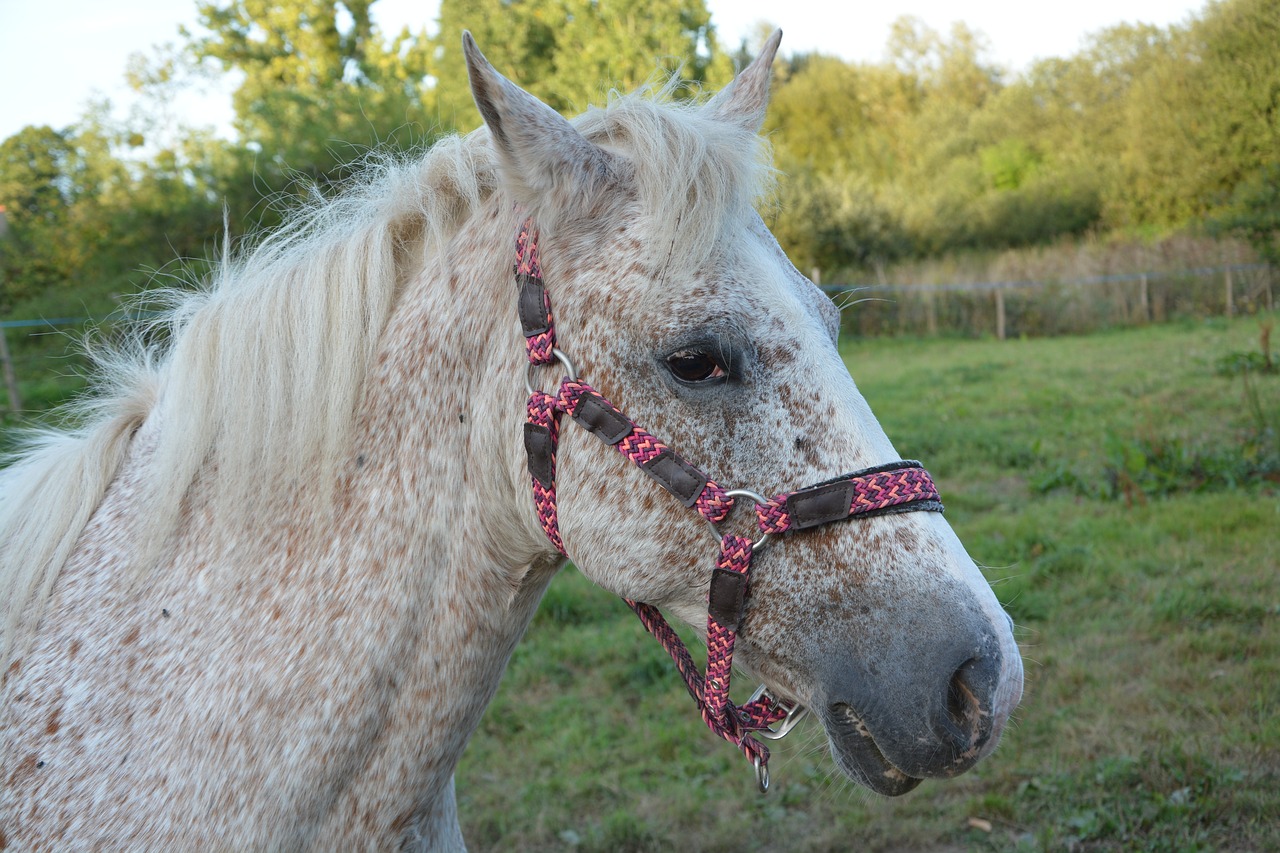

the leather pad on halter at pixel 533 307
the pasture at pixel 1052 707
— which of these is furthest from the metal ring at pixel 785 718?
the leather pad on halter at pixel 533 307

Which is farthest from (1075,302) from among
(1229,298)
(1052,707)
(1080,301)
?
(1052,707)

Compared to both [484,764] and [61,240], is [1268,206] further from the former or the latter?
[61,240]

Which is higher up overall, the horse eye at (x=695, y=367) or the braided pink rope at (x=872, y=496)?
the horse eye at (x=695, y=367)

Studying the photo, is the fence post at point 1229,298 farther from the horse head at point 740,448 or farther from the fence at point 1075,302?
the horse head at point 740,448

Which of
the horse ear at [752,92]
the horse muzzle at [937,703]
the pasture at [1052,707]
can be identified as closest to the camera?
the horse muzzle at [937,703]

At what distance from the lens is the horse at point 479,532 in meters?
1.40

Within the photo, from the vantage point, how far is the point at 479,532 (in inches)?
61.2

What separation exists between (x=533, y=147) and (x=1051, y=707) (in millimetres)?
3509

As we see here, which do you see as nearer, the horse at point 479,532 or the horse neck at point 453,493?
the horse at point 479,532

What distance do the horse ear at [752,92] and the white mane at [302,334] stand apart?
0.36 feet

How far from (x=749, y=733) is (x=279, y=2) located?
17611 millimetres

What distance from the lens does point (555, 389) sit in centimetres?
150

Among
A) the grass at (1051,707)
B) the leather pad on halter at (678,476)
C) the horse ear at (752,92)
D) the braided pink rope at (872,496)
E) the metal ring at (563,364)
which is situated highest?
the horse ear at (752,92)

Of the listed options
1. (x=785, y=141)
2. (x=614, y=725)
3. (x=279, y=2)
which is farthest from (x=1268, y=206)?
(x=785, y=141)
